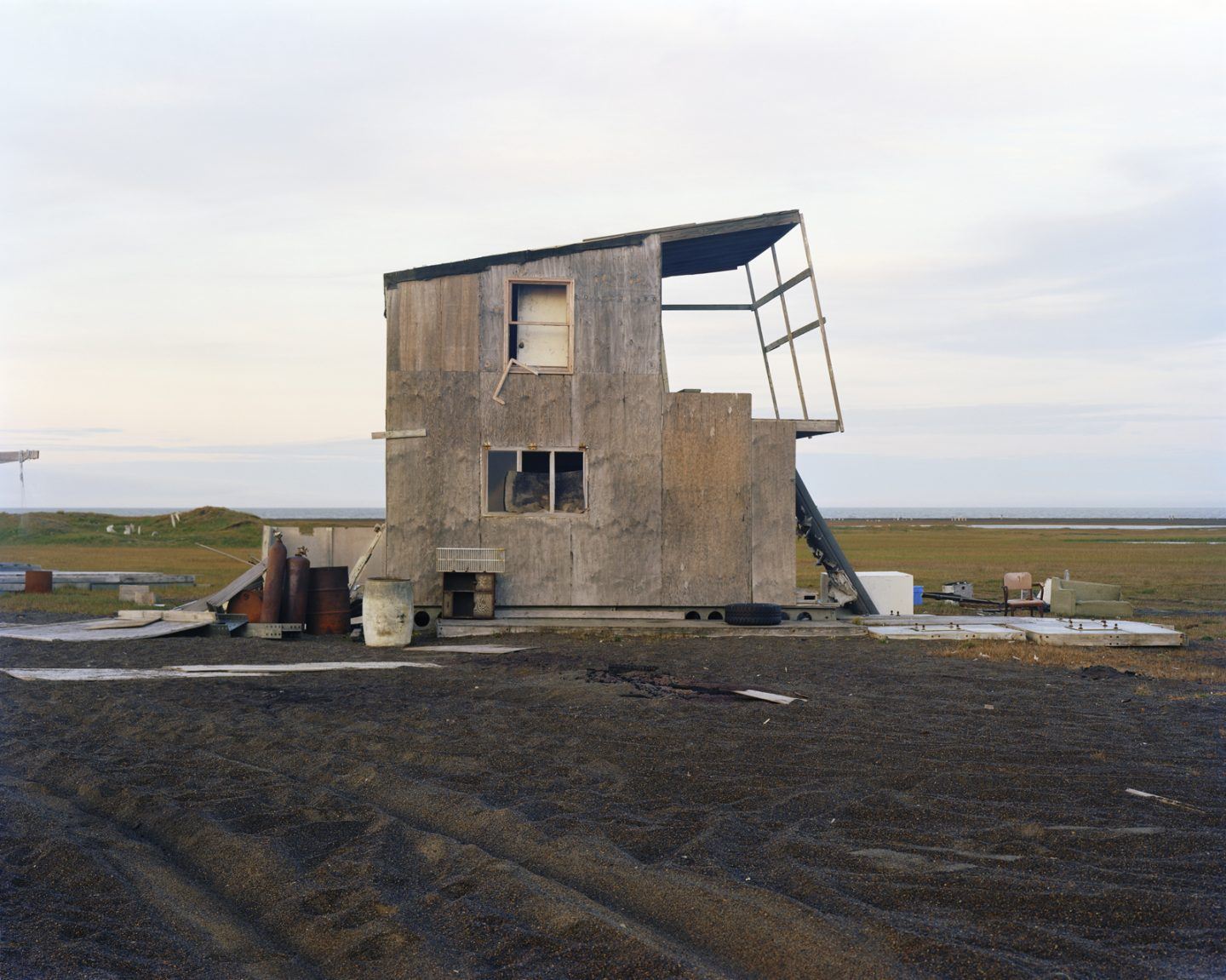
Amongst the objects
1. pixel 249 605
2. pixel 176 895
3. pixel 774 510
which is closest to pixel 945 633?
pixel 774 510

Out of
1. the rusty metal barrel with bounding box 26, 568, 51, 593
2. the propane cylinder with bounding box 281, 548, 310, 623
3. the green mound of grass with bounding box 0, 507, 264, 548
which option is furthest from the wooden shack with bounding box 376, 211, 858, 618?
the green mound of grass with bounding box 0, 507, 264, 548

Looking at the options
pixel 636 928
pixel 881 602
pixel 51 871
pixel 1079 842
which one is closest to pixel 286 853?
pixel 51 871

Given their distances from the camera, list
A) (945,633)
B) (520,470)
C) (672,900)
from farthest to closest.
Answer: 1. (520,470)
2. (945,633)
3. (672,900)

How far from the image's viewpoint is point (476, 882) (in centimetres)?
480

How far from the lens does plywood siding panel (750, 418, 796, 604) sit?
1514 centimetres

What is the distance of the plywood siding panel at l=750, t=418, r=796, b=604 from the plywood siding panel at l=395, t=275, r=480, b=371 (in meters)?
4.40

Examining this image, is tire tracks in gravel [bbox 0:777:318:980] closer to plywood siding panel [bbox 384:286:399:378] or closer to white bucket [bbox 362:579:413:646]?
white bucket [bbox 362:579:413:646]

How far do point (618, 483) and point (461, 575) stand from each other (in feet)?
8.63

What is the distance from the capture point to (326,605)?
15.4 meters

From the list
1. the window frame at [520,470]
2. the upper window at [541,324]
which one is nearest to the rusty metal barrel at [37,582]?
the window frame at [520,470]

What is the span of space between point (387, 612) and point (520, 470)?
2.90 m

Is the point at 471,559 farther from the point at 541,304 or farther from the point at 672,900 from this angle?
the point at 672,900

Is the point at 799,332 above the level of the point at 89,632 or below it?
above

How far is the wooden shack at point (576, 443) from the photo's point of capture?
14.9 metres
